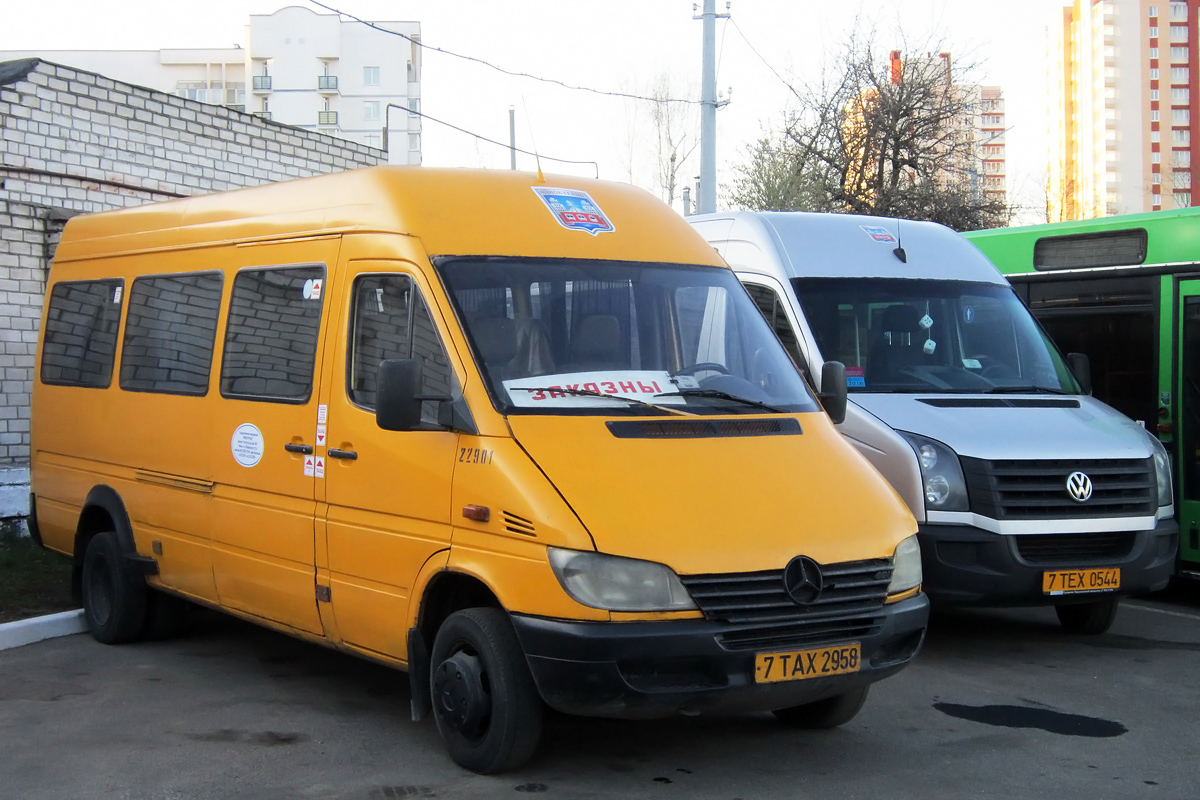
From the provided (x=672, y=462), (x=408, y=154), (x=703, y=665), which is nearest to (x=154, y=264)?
(x=672, y=462)

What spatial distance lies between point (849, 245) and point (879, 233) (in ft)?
1.08

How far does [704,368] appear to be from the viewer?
19.4ft

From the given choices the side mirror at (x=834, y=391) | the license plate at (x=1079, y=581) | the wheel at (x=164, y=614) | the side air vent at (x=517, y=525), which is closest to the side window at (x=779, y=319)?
the side mirror at (x=834, y=391)

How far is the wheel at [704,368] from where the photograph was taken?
5.85 meters

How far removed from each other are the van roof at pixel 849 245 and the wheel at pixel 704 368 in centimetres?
284

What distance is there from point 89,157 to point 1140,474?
9.73 metres

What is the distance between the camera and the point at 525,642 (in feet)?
16.3

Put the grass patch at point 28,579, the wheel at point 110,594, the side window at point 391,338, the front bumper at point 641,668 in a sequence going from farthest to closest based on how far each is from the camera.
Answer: the grass patch at point 28,579
the wheel at point 110,594
the side window at point 391,338
the front bumper at point 641,668

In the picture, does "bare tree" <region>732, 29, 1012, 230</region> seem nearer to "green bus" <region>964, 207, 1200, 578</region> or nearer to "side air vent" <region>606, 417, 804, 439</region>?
"green bus" <region>964, 207, 1200, 578</region>

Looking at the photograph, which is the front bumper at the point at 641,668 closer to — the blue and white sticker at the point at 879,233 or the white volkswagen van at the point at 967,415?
the white volkswagen van at the point at 967,415

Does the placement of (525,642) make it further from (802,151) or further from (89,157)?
(802,151)

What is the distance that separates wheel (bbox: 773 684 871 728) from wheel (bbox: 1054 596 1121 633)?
117 inches

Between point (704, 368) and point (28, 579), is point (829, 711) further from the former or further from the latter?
point (28, 579)

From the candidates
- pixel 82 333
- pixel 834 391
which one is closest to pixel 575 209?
pixel 834 391
